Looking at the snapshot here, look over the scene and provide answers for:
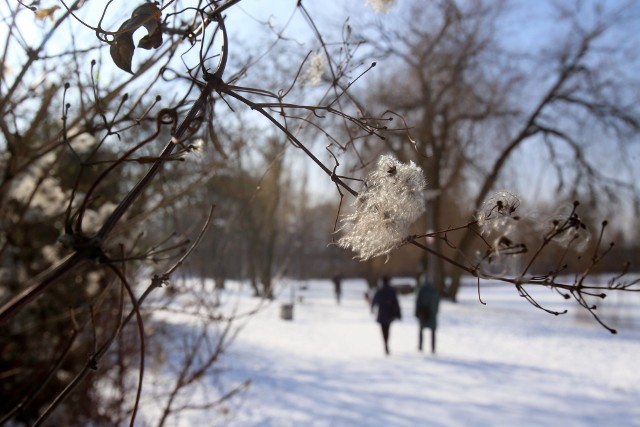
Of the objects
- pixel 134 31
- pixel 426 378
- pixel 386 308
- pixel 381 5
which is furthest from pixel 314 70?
pixel 386 308

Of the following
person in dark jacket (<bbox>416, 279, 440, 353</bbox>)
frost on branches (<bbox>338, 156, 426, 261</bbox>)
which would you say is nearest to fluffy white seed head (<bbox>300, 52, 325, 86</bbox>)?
frost on branches (<bbox>338, 156, 426, 261</bbox>)

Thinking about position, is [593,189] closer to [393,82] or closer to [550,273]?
[393,82]

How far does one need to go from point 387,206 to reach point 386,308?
946 cm

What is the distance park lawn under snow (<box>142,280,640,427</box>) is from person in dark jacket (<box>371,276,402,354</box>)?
534mm

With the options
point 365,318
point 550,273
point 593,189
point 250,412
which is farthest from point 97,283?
point 593,189

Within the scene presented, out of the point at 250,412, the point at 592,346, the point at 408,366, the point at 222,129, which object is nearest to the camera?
the point at 222,129

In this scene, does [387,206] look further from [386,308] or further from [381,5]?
[386,308]

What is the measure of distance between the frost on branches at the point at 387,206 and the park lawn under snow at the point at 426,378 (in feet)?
5.54

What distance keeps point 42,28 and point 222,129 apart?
5.19ft

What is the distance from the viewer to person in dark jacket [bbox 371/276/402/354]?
1012 cm

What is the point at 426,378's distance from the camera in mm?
8125

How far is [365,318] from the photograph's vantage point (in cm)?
1750

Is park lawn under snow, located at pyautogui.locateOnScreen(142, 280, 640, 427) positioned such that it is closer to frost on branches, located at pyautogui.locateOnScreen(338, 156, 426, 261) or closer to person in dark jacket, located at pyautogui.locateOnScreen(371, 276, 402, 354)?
person in dark jacket, located at pyautogui.locateOnScreen(371, 276, 402, 354)

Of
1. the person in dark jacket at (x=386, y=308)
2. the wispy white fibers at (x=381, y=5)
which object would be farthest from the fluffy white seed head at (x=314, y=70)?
the person in dark jacket at (x=386, y=308)
